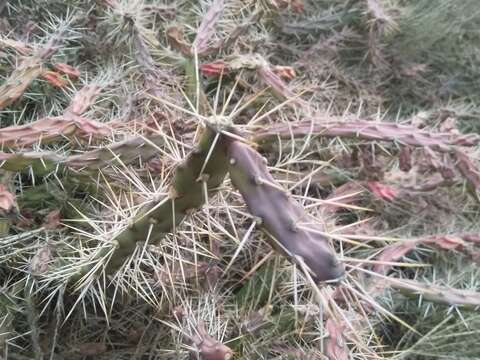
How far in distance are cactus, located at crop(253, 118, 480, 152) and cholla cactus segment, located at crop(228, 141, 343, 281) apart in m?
0.65

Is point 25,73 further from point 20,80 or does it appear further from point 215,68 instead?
point 215,68

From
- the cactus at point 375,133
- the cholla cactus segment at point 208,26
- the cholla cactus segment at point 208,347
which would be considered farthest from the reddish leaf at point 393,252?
the cholla cactus segment at point 208,26

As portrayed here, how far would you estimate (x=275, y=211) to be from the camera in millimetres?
1056

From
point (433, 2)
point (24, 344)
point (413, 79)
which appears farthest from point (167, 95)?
point (433, 2)

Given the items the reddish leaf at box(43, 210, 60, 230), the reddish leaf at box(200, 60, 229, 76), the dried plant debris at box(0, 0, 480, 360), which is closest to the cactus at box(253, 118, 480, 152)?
the dried plant debris at box(0, 0, 480, 360)

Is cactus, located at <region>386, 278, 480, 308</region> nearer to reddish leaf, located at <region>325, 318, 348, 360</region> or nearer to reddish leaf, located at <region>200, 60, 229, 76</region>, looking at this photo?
reddish leaf, located at <region>325, 318, 348, 360</region>

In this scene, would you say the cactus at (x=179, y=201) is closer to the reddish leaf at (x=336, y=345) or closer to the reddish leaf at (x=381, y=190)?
the reddish leaf at (x=336, y=345)

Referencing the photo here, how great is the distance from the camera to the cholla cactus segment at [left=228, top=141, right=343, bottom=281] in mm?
1007

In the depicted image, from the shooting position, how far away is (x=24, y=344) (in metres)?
1.69

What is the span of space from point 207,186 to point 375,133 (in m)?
0.72

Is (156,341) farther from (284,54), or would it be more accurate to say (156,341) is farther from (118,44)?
(284,54)

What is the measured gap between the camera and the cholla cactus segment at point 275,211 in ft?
3.30

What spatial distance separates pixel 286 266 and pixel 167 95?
25.7 inches

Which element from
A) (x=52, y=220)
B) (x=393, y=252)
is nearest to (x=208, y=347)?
(x=52, y=220)
